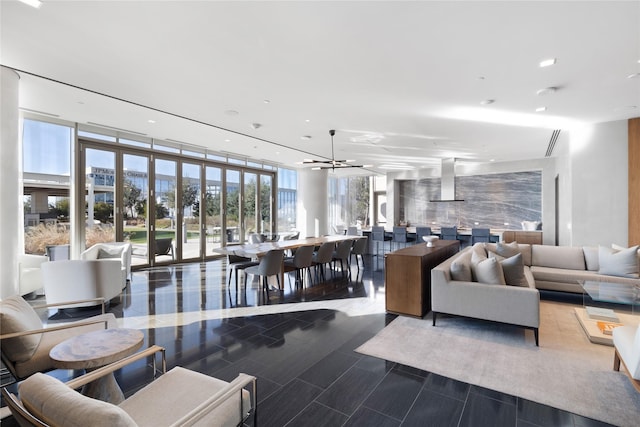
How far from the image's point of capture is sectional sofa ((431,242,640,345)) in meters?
3.04

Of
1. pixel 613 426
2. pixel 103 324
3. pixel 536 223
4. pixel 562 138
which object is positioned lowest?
pixel 613 426

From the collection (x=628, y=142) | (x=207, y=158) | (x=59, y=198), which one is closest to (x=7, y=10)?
(x=59, y=198)

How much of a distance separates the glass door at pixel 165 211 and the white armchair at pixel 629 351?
316 inches

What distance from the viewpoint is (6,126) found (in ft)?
11.7

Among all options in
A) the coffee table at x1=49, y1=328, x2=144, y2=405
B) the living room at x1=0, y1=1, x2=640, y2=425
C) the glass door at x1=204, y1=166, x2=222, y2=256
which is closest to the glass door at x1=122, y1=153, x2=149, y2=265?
the living room at x1=0, y1=1, x2=640, y2=425

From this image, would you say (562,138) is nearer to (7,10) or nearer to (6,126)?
(7,10)

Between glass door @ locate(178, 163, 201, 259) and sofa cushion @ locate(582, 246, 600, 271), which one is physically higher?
glass door @ locate(178, 163, 201, 259)

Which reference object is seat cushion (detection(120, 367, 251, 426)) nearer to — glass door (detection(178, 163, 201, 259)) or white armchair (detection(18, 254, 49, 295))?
white armchair (detection(18, 254, 49, 295))

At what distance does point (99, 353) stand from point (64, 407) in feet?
3.02

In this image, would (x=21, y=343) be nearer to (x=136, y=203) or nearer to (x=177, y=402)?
(x=177, y=402)

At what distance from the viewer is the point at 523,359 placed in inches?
106

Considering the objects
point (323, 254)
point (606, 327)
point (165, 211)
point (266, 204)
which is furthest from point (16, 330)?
point (266, 204)

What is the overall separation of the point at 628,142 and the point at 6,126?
9.01 meters

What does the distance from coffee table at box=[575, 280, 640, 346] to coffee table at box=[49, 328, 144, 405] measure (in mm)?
4150
